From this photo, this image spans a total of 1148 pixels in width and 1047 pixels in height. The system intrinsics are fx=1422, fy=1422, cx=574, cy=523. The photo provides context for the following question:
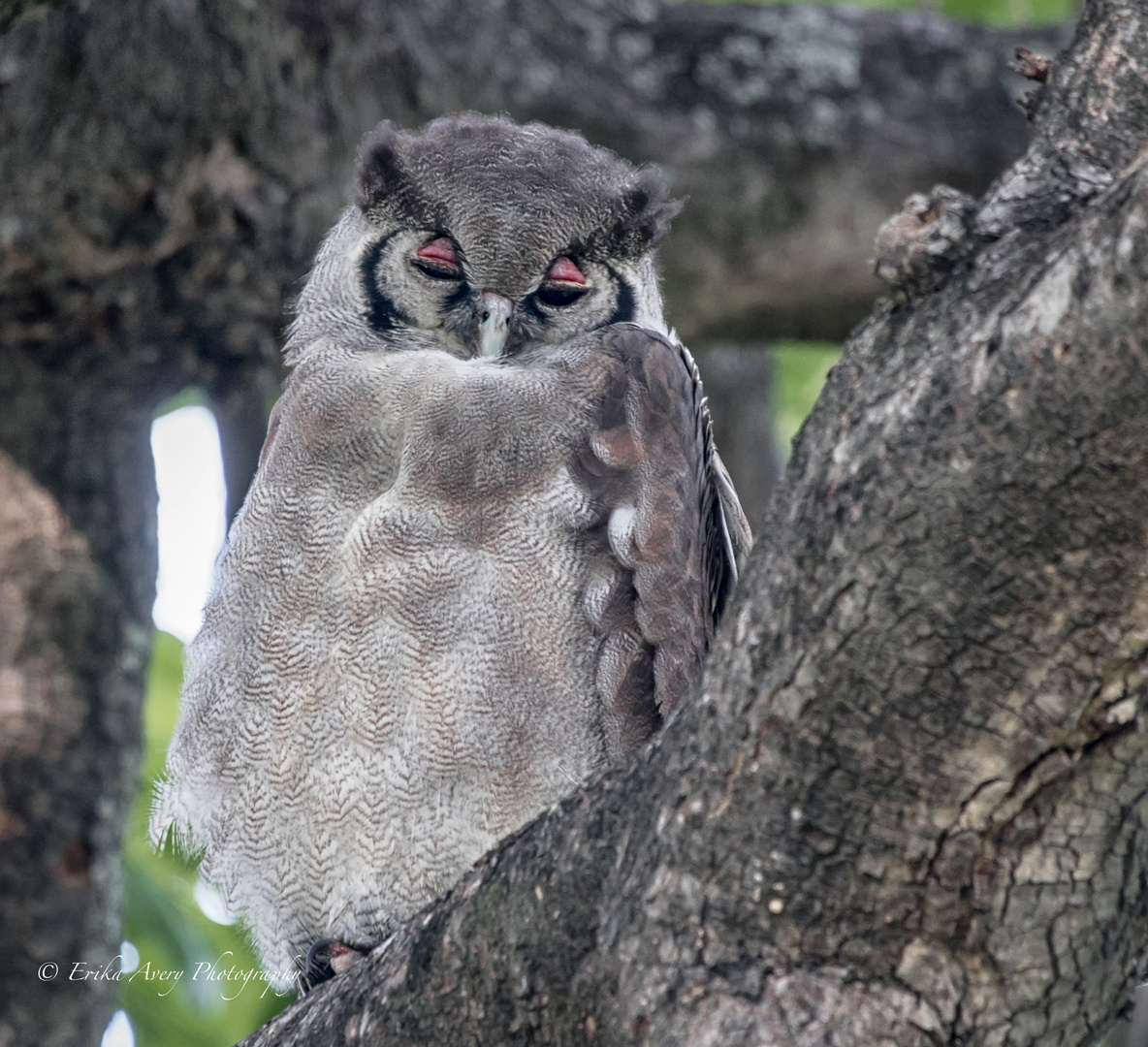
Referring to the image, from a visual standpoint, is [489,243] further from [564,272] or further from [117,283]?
[117,283]

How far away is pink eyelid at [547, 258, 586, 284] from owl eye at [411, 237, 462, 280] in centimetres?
26

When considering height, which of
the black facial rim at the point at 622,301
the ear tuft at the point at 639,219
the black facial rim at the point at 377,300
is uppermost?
the ear tuft at the point at 639,219

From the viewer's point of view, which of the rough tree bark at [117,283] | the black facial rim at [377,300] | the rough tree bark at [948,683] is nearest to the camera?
the rough tree bark at [948,683]

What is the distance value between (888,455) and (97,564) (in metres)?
4.18

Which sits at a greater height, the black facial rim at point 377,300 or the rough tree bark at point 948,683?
the rough tree bark at point 948,683

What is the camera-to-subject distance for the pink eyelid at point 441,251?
391 cm

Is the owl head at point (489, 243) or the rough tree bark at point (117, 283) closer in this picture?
the owl head at point (489, 243)

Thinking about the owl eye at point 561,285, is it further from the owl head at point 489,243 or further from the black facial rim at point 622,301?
the black facial rim at point 622,301

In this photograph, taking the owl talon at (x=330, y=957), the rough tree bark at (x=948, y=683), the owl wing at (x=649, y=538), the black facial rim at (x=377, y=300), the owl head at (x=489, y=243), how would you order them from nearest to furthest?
the rough tree bark at (x=948, y=683) → the owl wing at (x=649, y=538) → the owl talon at (x=330, y=957) → the owl head at (x=489, y=243) → the black facial rim at (x=377, y=300)

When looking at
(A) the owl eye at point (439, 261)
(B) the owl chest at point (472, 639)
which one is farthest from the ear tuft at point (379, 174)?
(B) the owl chest at point (472, 639)

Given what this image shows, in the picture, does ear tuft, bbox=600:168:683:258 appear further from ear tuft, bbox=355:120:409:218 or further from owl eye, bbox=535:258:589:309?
ear tuft, bbox=355:120:409:218

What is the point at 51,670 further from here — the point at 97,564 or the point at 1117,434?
the point at 1117,434

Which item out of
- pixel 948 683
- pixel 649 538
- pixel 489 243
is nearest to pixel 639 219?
pixel 489 243

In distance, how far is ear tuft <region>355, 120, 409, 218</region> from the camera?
4074mm
